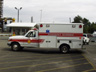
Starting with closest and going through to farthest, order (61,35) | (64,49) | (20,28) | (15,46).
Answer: (61,35) → (64,49) → (15,46) → (20,28)

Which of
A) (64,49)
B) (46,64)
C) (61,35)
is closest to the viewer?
(46,64)

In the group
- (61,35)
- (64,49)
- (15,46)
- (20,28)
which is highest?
(20,28)

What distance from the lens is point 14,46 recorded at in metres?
14.2

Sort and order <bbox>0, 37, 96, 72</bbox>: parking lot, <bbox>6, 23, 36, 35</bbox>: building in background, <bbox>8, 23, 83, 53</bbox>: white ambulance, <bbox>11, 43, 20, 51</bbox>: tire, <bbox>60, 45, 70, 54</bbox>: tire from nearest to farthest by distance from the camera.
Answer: <bbox>0, 37, 96, 72</bbox>: parking lot < <bbox>8, 23, 83, 53</bbox>: white ambulance < <bbox>60, 45, 70, 54</bbox>: tire < <bbox>11, 43, 20, 51</bbox>: tire < <bbox>6, 23, 36, 35</bbox>: building in background

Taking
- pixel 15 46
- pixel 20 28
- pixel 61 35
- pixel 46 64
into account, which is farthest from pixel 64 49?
pixel 20 28

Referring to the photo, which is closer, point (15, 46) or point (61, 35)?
point (61, 35)

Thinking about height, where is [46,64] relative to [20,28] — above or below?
below

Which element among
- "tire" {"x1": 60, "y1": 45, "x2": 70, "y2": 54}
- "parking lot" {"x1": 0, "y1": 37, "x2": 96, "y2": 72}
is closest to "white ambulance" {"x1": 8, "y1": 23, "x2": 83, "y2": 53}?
"tire" {"x1": 60, "y1": 45, "x2": 70, "y2": 54}

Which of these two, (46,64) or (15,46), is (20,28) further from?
(46,64)

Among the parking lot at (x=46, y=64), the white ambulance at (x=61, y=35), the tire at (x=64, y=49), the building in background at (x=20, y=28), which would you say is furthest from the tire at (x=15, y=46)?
the building in background at (x=20, y=28)

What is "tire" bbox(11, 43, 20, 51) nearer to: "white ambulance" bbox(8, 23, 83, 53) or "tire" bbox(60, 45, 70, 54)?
"white ambulance" bbox(8, 23, 83, 53)

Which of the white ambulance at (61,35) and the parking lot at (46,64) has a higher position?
the white ambulance at (61,35)

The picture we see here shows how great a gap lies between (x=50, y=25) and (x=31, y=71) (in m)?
6.53

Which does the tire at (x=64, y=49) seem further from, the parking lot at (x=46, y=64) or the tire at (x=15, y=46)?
the tire at (x=15, y=46)
